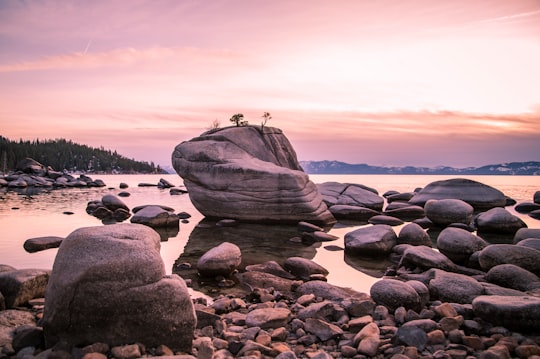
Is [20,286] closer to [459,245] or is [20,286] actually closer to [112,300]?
[112,300]

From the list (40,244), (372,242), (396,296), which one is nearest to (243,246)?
(372,242)

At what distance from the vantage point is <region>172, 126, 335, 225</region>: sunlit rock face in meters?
22.5

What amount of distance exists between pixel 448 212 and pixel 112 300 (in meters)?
19.4

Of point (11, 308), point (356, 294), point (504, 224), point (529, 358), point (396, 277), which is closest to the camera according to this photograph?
point (529, 358)

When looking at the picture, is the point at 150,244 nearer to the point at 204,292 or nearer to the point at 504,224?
the point at 204,292

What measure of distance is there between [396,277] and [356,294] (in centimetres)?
221

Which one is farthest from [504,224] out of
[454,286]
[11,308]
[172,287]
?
[11,308]

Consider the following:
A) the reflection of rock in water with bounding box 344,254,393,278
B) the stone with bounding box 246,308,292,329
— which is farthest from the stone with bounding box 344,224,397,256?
the stone with bounding box 246,308,292,329

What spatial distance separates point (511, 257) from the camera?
34.2 ft

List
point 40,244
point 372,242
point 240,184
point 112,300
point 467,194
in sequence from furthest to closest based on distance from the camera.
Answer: point 467,194 < point 240,184 < point 40,244 < point 372,242 < point 112,300

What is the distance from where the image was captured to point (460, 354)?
591 cm

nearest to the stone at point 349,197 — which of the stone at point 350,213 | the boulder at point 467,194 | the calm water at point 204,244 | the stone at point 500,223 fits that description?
the stone at point 350,213

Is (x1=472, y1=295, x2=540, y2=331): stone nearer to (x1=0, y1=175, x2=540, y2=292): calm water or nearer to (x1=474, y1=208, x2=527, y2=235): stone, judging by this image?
(x1=0, y1=175, x2=540, y2=292): calm water

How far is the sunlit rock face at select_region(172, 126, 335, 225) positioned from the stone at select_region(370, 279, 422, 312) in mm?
14329
